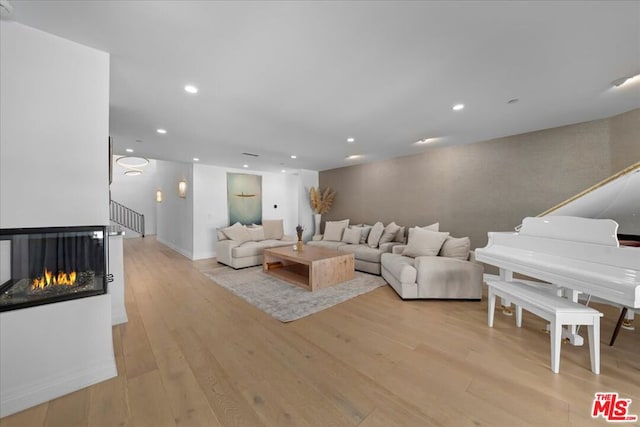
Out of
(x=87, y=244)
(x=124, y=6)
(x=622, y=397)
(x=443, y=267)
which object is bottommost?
(x=622, y=397)

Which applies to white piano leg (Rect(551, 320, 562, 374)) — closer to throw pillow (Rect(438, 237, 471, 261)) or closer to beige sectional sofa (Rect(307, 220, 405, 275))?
throw pillow (Rect(438, 237, 471, 261))

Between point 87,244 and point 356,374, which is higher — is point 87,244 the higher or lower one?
the higher one

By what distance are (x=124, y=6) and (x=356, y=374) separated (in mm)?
2808

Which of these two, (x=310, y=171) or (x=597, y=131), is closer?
(x=597, y=131)

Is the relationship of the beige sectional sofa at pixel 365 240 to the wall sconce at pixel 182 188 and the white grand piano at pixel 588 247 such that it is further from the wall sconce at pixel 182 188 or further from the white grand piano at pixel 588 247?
the wall sconce at pixel 182 188

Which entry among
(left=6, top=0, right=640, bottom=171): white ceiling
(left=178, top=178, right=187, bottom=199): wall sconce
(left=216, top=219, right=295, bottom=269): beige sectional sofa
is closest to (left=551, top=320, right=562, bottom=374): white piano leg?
(left=6, top=0, right=640, bottom=171): white ceiling

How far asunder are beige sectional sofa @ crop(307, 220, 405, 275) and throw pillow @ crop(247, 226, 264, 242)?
1388 mm

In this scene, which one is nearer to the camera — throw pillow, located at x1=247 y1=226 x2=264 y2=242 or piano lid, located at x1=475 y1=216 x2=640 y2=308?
piano lid, located at x1=475 y1=216 x2=640 y2=308

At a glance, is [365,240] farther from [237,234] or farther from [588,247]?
[588,247]

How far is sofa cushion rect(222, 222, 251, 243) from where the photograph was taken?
520 cm

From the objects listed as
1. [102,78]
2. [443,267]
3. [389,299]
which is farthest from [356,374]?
[102,78]

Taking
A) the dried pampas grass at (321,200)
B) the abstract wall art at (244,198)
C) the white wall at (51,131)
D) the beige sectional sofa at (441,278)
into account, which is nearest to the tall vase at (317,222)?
the dried pampas grass at (321,200)

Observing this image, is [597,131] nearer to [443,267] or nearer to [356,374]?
[443,267]

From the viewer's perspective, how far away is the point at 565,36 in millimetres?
1529
